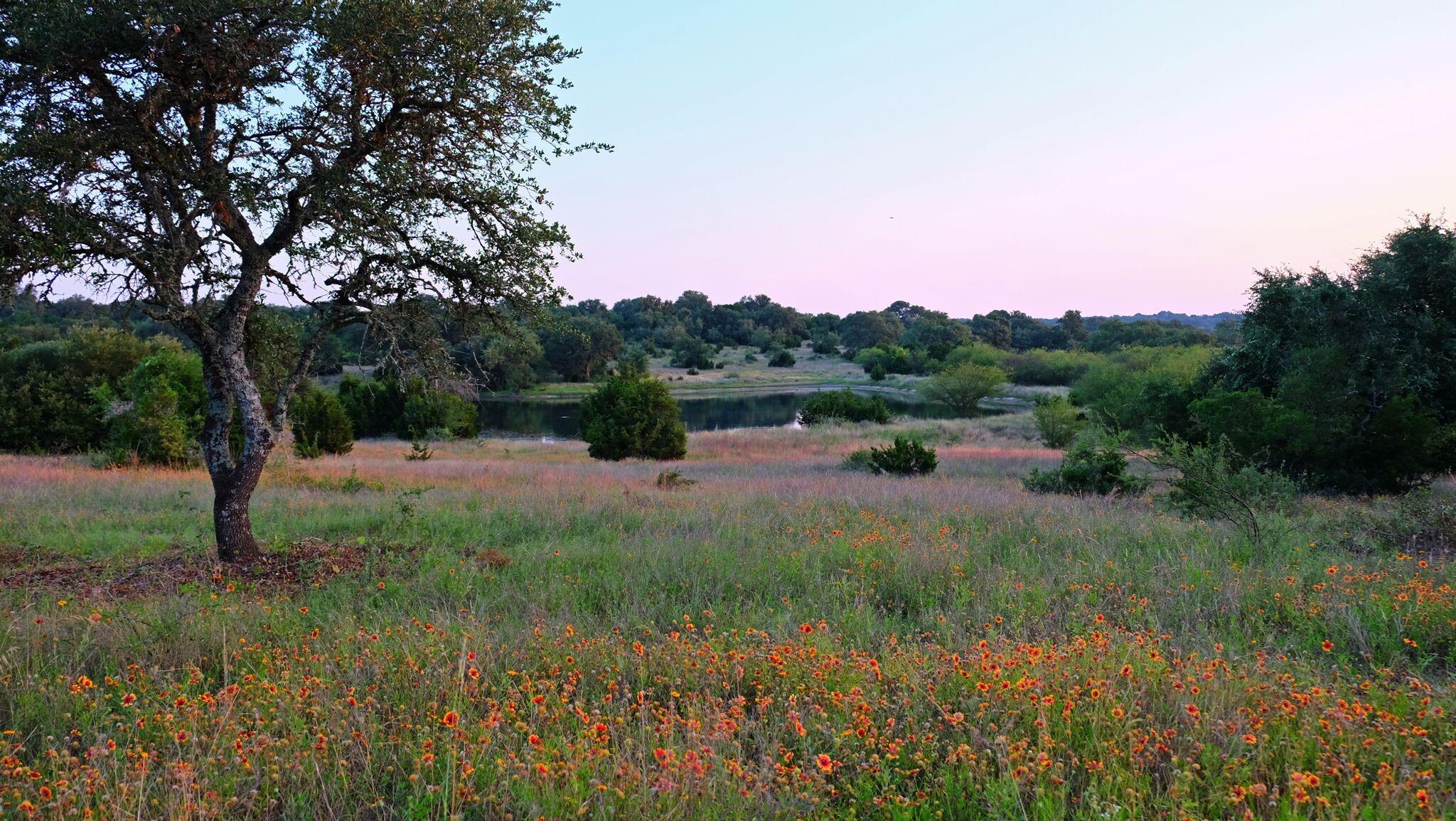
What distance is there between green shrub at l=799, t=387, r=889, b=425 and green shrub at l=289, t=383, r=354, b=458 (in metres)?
29.0

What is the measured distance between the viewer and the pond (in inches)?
2153

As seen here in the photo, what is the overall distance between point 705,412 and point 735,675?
6356 cm

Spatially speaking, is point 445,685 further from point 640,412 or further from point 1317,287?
point 640,412

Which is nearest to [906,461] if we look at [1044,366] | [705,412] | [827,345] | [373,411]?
[373,411]

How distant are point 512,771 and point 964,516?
8269mm

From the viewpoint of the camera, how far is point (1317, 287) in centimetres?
1916

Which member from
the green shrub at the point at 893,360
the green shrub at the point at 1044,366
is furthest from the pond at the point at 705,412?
the green shrub at the point at 893,360

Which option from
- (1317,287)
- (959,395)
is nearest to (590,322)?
(959,395)

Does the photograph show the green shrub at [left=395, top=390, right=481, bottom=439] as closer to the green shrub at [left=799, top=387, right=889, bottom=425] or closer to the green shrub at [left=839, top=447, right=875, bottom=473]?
the green shrub at [left=799, top=387, right=889, bottom=425]

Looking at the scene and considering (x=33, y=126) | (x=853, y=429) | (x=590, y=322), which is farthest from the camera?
(x=590, y=322)

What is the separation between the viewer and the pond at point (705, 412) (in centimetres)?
5469

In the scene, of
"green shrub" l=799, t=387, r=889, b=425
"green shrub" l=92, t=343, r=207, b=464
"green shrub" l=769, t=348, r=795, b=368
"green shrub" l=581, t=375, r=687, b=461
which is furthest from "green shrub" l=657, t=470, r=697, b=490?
"green shrub" l=769, t=348, r=795, b=368

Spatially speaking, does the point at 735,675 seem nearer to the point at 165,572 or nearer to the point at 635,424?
the point at 165,572

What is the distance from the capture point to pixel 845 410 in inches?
2021
